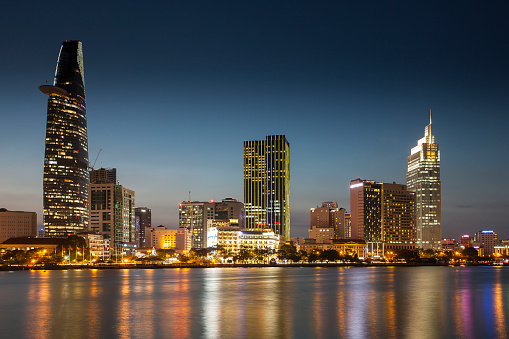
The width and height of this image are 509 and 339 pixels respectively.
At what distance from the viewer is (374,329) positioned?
45.7 meters

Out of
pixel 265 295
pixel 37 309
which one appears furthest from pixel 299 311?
pixel 37 309

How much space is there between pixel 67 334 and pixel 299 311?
24.1 meters

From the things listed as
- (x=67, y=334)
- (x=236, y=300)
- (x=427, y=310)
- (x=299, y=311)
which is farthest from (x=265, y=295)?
(x=67, y=334)

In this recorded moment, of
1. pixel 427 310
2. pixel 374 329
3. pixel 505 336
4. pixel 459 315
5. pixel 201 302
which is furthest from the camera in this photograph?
pixel 201 302

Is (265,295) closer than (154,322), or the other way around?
(154,322)

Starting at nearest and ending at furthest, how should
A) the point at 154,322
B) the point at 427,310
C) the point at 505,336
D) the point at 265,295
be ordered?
1. the point at 505,336
2. the point at 154,322
3. the point at 427,310
4. the point at 265,295

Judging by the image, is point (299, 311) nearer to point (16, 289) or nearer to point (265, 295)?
point (265, 295)

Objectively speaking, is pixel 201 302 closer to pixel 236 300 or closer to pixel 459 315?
pixel 236 300

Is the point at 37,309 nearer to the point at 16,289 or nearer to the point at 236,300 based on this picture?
the point at 236,300

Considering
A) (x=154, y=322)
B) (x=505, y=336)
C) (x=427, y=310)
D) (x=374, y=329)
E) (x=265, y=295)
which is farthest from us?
(x=265, y=295)

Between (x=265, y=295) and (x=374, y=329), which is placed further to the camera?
(x=265, y=295)

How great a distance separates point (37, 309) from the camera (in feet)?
197

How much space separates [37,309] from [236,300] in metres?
23.1

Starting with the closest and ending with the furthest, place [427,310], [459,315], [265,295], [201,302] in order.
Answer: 1. [459,315]
2. [427,310]
3. [201,302]
4. [265,295]
